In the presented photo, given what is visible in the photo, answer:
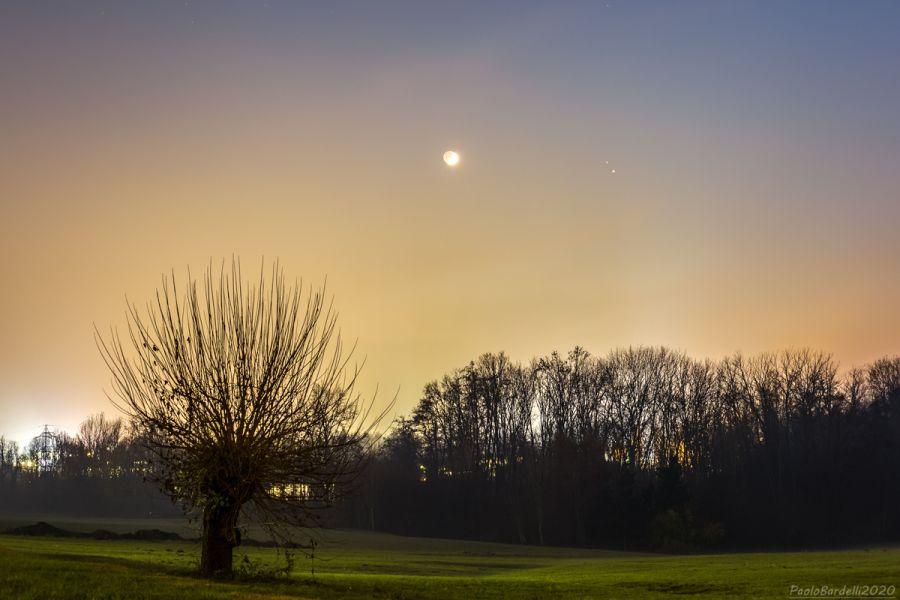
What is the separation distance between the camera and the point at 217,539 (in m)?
22.6

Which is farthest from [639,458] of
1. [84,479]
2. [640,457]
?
[84,479]

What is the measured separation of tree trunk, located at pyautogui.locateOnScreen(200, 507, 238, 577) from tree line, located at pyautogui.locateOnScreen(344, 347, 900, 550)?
213 ft

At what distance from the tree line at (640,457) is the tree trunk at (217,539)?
6481 cm

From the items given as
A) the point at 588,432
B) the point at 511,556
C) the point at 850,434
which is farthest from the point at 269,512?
the point at 850,434

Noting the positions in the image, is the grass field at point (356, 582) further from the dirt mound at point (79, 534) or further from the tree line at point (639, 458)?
the tree line at point (639, 458)

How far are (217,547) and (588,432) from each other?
75047 millimetres

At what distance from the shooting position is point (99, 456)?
142 m

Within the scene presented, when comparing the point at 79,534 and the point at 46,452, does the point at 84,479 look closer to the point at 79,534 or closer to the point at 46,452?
the point at 46,452

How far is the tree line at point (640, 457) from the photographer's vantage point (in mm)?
85750

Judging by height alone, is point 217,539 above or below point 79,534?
above

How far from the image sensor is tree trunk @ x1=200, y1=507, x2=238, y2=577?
2236 cm

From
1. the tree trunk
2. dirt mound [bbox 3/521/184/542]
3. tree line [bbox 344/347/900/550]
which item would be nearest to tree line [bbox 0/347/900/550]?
tree line [bbox 344/347/900/550]

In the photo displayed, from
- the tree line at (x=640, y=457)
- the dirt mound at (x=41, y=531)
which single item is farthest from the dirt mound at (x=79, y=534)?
the tree line at (x=640, y=457)

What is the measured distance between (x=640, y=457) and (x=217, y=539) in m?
79.8
